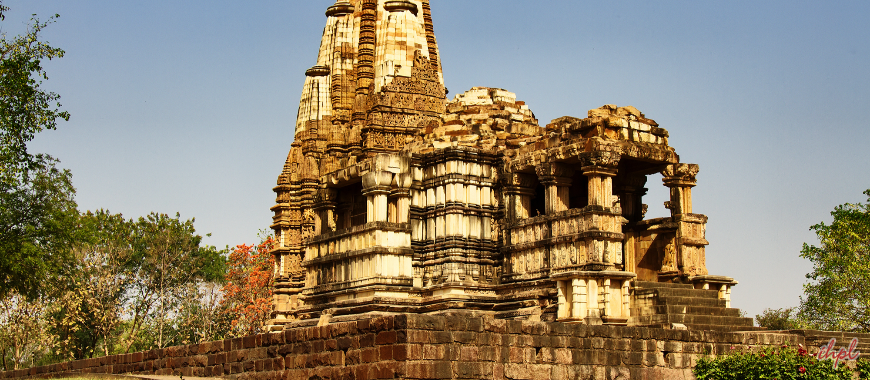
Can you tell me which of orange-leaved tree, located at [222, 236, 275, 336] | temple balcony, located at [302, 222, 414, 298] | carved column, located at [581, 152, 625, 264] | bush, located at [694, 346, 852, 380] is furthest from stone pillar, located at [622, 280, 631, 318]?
orange-leaved tree, located at [222, 236, 275, 336]

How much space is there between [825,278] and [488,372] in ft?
65.3

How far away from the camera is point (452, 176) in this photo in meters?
23.7

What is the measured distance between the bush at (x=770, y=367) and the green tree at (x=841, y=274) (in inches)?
546

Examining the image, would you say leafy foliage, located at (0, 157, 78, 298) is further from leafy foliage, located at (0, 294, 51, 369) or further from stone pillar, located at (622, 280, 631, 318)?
stone pillar, located at (622, 280, 631, 318)

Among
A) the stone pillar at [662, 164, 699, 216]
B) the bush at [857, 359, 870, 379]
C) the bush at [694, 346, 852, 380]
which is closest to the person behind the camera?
the bush at [694, 346, 852, 380]

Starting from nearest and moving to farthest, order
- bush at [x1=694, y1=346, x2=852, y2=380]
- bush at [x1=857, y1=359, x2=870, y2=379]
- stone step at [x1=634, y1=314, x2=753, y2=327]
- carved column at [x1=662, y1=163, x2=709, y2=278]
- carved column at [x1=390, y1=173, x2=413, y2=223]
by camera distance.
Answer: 1. bush at [x1=694, y1=346, x2=852, y2=380]
2. bush at [x1=857, y1=359, x2=870, y2=379]
3. stone step at [x1=634, y1=314, x2=753, y2=327]
4. carved column at [x1=662, y1=163, x2=709, y2=278]
5. carved column at [x1=390, y1=173, x2=413, y2=223]

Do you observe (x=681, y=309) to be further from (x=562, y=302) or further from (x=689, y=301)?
(x=562, y=302)

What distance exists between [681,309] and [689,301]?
684mm

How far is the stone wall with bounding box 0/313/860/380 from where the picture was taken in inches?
565

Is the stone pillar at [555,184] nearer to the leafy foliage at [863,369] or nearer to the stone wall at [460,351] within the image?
the stone wall at [460,351]

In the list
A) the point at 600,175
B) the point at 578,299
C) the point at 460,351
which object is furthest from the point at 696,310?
the point at 460,351

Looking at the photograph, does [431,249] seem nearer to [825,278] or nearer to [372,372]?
[372,372]

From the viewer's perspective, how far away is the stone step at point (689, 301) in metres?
20.6

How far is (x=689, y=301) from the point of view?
21.4 metres
